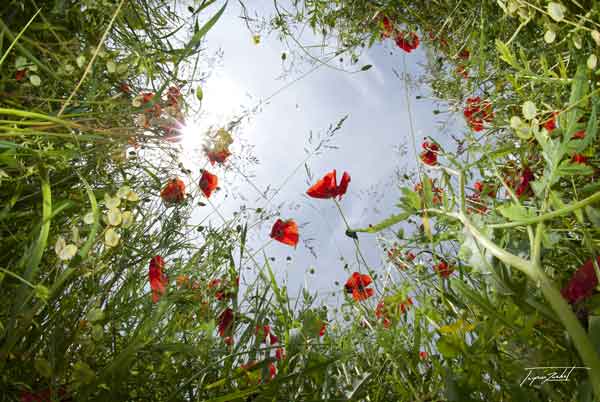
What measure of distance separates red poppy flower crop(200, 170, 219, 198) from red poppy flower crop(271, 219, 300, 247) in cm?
16

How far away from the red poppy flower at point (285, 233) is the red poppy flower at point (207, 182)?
162mm

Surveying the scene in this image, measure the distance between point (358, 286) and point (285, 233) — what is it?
213mm

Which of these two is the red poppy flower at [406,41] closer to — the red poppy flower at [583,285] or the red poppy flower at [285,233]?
the red poppy flower at [285,233]

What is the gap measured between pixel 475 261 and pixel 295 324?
11.7 inches

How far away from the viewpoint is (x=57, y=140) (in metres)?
0.55

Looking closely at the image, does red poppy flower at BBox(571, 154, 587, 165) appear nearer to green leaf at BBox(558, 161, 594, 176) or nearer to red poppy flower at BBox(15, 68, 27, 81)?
green leaf at BBox(558, 161, 594, 176)

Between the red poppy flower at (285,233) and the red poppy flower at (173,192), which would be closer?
the red poppy flower at (173,192)

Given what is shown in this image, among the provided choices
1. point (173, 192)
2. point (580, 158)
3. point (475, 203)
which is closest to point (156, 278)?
point (173, 192)

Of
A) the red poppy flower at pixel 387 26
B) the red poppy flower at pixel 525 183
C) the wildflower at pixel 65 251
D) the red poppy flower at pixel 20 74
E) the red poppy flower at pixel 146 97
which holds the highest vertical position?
the red poppy flower at pixel 387 26

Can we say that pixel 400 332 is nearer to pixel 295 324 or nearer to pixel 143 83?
pixel 295 324

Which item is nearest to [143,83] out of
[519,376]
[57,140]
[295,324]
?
[57,140]

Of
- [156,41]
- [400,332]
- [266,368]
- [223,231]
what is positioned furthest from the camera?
[223,231]

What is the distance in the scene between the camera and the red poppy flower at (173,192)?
80 centimetres

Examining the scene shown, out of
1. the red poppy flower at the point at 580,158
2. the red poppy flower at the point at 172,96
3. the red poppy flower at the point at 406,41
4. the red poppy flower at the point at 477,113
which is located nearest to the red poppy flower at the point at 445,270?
the red poppy flower at the point at 580,158
